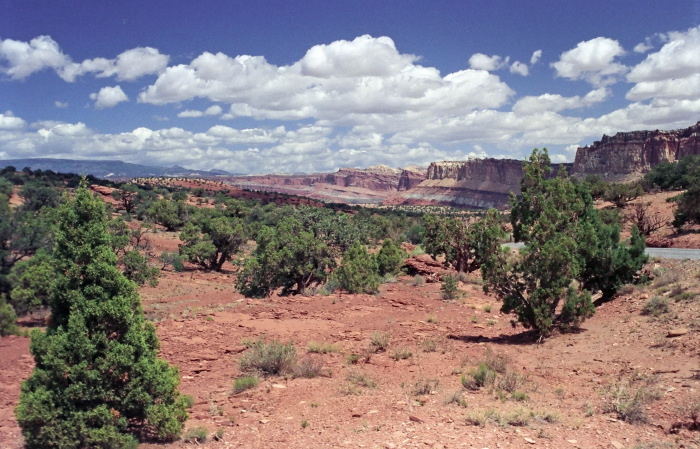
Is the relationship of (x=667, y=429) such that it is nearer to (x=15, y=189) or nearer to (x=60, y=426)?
(x=60, y=426)

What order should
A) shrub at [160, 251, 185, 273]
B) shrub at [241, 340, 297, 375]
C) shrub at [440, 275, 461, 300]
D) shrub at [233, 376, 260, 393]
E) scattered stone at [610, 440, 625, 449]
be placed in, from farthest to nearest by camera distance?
1. shrub at [160, 251, 185, 273]
2. shrub at [440, 275, 461, 300]
3. shrub at [241, 340, 297, 375]
4. shrub at [233, 376, 260, 393]
5. scattered stone at [610, 440, 625, 449]

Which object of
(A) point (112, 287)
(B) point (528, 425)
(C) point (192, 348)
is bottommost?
(C) point (192, 348)

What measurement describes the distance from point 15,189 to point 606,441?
75734mm

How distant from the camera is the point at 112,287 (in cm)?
675

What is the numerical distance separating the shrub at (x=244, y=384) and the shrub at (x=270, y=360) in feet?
2.53

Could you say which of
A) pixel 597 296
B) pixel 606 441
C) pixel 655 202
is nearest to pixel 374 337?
pixel 606 441

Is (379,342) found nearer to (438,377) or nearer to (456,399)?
(438,377)

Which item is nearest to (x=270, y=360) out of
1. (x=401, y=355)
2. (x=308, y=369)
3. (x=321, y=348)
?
(x=308, y=369)

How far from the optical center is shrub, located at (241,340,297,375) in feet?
34.3

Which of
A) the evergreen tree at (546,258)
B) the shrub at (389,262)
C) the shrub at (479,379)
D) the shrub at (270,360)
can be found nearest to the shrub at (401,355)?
the shrub at (479,379)

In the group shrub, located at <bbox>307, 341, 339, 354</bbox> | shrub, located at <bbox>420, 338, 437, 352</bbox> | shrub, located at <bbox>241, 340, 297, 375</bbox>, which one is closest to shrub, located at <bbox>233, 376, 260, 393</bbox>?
shrub, located at <bbox>241, 340, 297, 375</bbox>

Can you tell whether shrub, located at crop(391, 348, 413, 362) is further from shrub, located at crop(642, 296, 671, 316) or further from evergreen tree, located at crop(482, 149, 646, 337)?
shrub, located at crop(642, 296, 671, 316)

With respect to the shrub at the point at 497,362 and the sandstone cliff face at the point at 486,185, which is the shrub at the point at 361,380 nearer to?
the shrub at the point at 497,362

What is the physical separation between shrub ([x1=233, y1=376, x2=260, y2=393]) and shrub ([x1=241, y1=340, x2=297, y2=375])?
771 millimetres
